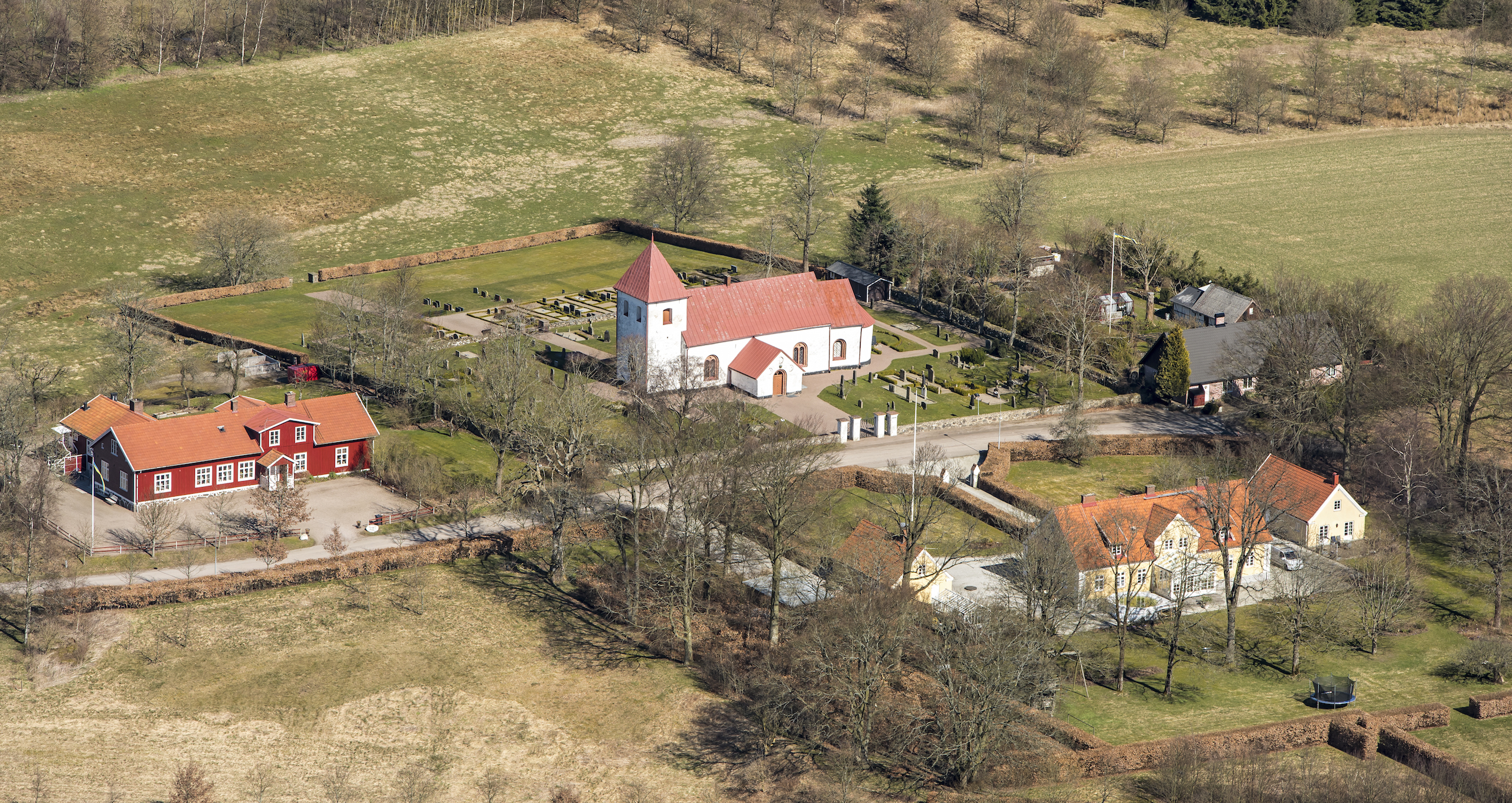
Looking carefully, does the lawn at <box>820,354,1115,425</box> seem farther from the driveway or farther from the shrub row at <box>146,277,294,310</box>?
the shrub row at <box>146,277,294,310</box>

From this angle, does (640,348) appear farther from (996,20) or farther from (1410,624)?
(996,20)

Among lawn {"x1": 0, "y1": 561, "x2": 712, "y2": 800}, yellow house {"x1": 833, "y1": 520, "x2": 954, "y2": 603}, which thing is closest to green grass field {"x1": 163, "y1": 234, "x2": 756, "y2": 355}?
lawn {"x1": 0, "y1": 561, "x2": 712, "y2": 800}

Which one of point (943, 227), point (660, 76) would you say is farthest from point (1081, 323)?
point (660, 76)

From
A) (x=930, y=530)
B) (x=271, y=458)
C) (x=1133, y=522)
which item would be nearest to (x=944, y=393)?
(x=930, y=530)

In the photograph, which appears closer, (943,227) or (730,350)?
(730,350)

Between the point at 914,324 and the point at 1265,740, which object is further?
the point at 914,324

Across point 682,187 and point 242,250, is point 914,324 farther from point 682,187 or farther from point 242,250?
point 242,250
